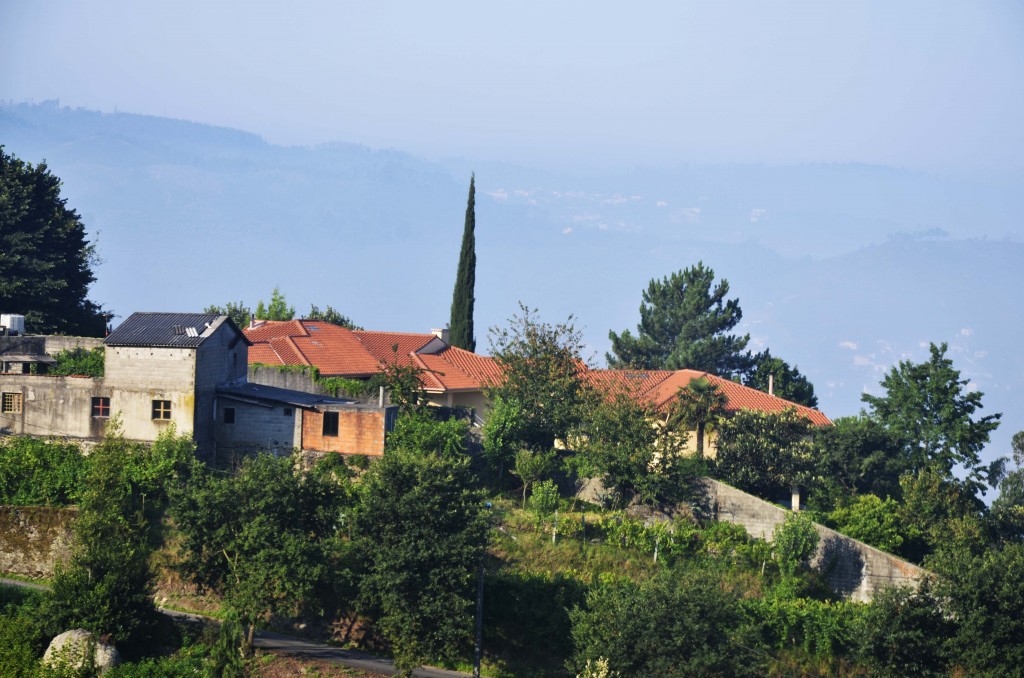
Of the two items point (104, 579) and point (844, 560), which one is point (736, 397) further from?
point (104, 579)

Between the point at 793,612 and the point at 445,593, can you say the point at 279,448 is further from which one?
the point at 793,612

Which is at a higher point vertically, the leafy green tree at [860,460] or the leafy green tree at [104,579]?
the leafy green tree at [860,460]

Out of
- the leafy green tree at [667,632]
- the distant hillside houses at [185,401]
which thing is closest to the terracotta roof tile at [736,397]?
the distant hillside houses at [185,401]

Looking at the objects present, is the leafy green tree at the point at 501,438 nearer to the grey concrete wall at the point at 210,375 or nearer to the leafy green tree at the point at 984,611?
the grey concrete wall at the point at 210,375

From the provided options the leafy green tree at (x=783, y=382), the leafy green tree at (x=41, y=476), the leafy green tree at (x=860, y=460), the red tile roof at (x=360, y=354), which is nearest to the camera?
the leafy green tree at (x=41, y=476)

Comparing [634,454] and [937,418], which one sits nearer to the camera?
[634,454]

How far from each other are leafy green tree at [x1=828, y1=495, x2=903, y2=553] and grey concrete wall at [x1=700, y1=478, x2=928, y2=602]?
1442 millimetres

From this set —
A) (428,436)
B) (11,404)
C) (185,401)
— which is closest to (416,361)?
(428,436)

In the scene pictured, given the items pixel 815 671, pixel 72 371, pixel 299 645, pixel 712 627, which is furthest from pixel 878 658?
pixel 72 371

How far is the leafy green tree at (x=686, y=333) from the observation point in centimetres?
8350

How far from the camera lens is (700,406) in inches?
2098

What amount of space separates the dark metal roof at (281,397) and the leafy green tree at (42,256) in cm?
1791

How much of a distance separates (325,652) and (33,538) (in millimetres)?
11111

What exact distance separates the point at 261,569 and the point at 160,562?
248 inches
